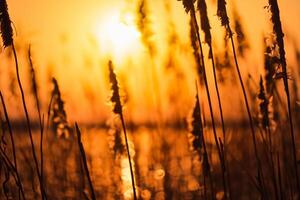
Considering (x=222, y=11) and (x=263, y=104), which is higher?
(x=222, y=11)

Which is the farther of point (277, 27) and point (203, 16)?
point (203, 16)

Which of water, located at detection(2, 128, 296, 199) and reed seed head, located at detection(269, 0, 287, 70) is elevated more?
reed seed head, located at detection(269, 0, 287, 70)

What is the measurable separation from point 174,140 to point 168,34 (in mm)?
2506

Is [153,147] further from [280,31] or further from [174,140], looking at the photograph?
[280,31]

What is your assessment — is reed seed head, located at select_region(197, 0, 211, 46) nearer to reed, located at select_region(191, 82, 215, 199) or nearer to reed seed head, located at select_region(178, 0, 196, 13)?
reed seed head, located at select_region(178, 0, 196, 13)

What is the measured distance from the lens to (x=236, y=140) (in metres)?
7.43

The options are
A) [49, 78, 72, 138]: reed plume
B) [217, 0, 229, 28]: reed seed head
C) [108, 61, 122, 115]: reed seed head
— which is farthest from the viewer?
[49, 78, 72, 138]: reed plume

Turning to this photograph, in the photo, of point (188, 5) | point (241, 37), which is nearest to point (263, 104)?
point (188, 5)

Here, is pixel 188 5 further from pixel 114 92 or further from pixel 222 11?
pixel 114 92

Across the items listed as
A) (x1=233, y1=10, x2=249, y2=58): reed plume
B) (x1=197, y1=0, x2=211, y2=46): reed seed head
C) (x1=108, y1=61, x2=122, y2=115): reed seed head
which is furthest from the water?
(x1=197, y1=0, x2=211, y2=46): reed seed head

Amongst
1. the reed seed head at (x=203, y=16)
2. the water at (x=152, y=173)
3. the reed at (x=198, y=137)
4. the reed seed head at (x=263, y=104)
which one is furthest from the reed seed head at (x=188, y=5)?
the water at (x=152, y=173)

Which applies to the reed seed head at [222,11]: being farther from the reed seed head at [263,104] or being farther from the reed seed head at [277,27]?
the reed seed head at [263,104]

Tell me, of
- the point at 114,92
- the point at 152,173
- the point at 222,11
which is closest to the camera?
the point at 222,11

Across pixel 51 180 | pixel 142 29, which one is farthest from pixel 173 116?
pixel 142 29
